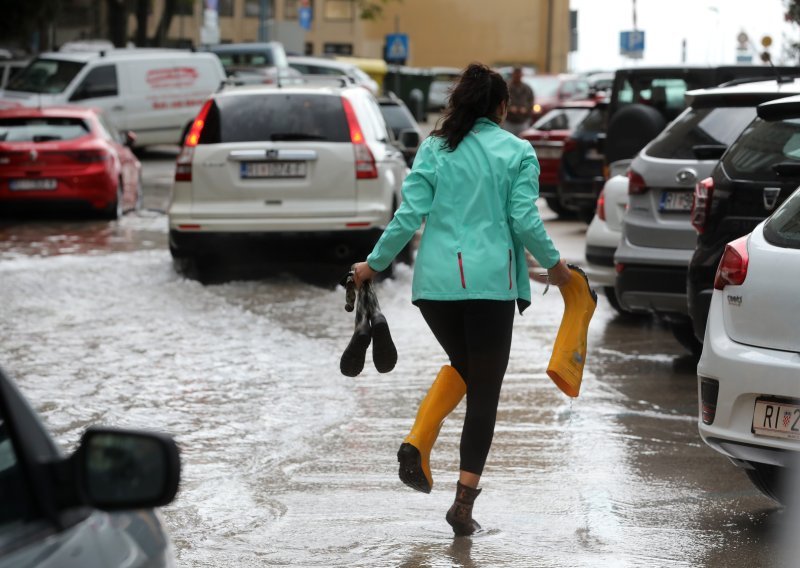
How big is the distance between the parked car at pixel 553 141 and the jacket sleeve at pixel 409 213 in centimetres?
1441

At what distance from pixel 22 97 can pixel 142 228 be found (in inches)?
419

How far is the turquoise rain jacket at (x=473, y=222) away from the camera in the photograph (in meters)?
6.05

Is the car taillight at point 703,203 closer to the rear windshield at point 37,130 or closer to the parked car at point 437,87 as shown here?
the rear windshield at point 37,130

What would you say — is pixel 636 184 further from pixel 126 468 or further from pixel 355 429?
pixel 126 468

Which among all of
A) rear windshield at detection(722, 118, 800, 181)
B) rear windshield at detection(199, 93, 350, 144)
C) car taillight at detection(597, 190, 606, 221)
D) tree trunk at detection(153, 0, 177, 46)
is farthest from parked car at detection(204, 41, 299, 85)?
rear windshield at detection(722, 118, 800, 181)

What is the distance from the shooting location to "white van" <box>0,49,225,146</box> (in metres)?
29.5

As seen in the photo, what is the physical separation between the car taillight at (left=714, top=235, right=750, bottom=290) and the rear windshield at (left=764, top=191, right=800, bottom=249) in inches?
4.2

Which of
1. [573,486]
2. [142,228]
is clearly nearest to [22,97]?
[142,228]

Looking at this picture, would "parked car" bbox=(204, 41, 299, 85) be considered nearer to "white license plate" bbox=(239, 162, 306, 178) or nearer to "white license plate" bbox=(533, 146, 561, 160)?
"white license plate" bbox=(533, 146, 561, 160)

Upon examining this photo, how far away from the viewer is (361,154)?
13.6 metres

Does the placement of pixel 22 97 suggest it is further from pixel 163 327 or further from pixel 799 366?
pixel 799 366

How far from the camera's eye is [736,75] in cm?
1536

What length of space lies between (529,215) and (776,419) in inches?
44.6

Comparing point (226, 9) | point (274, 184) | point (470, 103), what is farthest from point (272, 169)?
point (226, 9)
